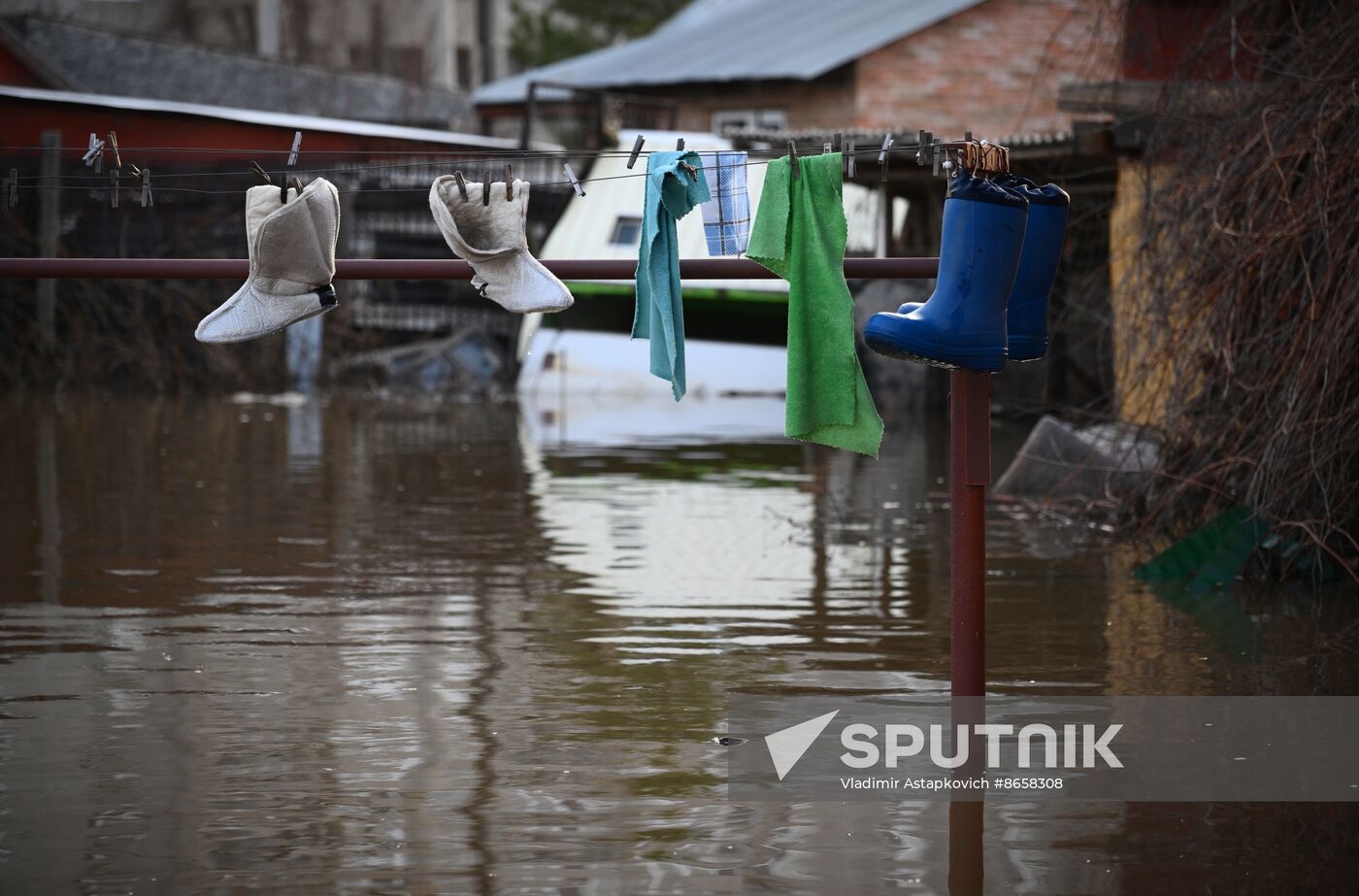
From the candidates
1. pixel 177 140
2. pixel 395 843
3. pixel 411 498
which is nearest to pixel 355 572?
pixel 411 498

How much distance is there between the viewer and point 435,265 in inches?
197

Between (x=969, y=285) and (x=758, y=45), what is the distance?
2792 cm

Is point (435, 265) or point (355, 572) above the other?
point (435, 265)

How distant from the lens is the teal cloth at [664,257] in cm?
508

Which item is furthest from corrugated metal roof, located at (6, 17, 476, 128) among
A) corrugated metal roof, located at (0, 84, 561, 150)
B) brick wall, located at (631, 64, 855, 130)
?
corrugated metal roof, located at (0, 84, 561, 150)

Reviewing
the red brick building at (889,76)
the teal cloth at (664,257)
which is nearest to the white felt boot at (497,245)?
the teal cloth at (664,257)

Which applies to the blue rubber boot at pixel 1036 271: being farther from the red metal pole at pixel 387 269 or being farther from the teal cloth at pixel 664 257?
the teal cloth at pixel 664 257

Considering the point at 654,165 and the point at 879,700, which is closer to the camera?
the point at 654,165

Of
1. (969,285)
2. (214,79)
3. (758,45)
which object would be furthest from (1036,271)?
(214,79)

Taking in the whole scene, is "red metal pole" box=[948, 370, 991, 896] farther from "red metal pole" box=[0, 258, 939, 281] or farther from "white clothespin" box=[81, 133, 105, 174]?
"white clothespin" box=[81, 133, 105, 174]

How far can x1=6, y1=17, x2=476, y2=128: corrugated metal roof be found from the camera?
111 feet

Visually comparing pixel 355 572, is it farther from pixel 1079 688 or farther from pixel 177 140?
pixel 177 140

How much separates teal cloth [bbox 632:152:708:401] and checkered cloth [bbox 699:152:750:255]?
67 mm

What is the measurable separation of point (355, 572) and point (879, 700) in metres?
3.49
